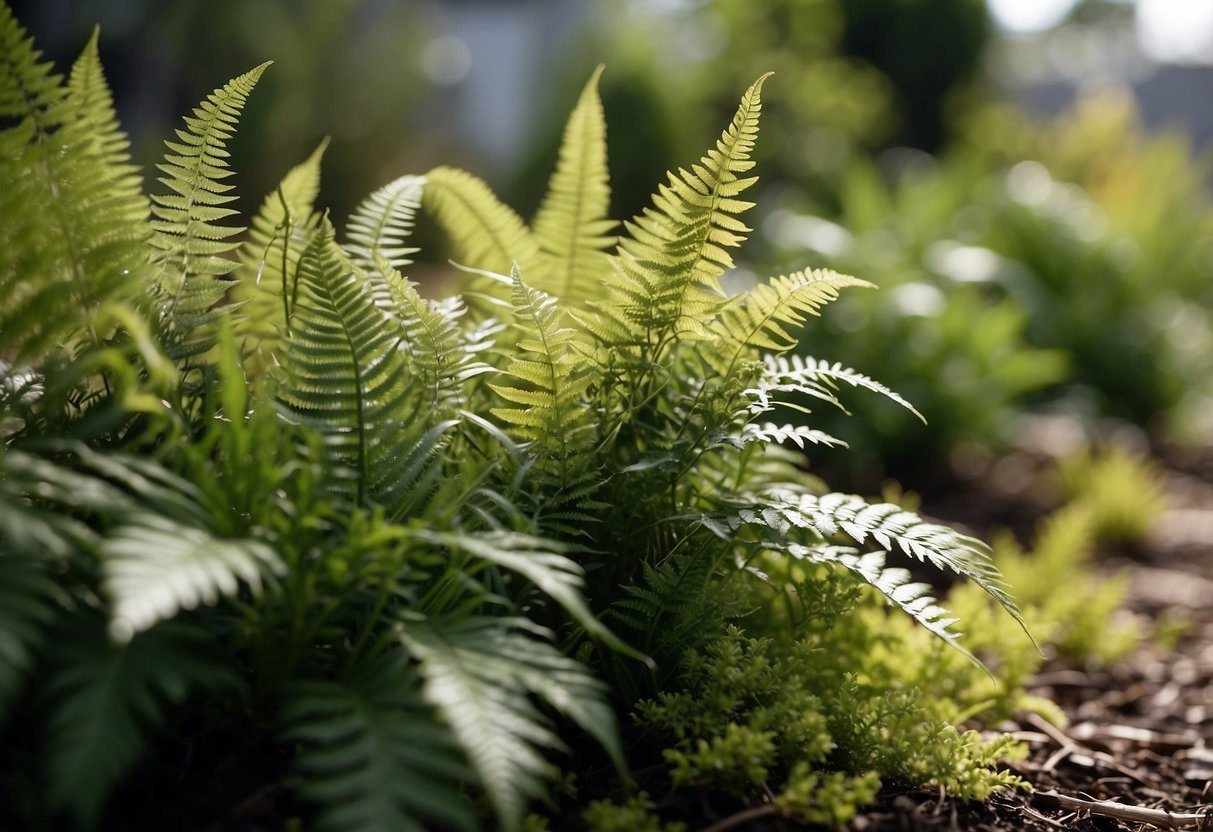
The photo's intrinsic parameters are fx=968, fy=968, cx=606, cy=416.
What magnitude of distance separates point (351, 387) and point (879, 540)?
0.81m

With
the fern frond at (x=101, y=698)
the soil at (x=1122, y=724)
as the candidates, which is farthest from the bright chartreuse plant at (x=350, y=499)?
the soil at (x=1122, y=724)

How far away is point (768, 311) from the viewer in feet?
5.27

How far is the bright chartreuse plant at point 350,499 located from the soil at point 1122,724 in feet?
1.35

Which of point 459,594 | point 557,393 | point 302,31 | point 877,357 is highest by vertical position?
point 302,31

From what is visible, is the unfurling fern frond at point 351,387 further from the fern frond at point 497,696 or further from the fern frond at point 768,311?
the fern frond at point 768,311

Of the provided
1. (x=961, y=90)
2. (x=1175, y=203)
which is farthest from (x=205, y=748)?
(x=961, y=90)

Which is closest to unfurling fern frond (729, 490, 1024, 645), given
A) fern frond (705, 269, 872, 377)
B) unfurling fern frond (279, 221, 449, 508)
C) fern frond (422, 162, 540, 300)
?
fern frond (705, 269, 872, 377)

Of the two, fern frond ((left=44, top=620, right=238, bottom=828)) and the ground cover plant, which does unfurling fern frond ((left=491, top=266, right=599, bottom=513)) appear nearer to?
the ground cover plant

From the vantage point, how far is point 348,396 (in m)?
1.42

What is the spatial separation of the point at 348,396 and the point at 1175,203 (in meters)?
7.05

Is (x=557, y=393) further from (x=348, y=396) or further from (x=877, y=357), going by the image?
(x=877, y=357)

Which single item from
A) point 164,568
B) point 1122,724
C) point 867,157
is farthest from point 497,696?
point 867,157

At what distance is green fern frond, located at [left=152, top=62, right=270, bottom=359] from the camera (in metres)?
1.57

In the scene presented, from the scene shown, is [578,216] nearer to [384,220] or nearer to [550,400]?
[384,220]
